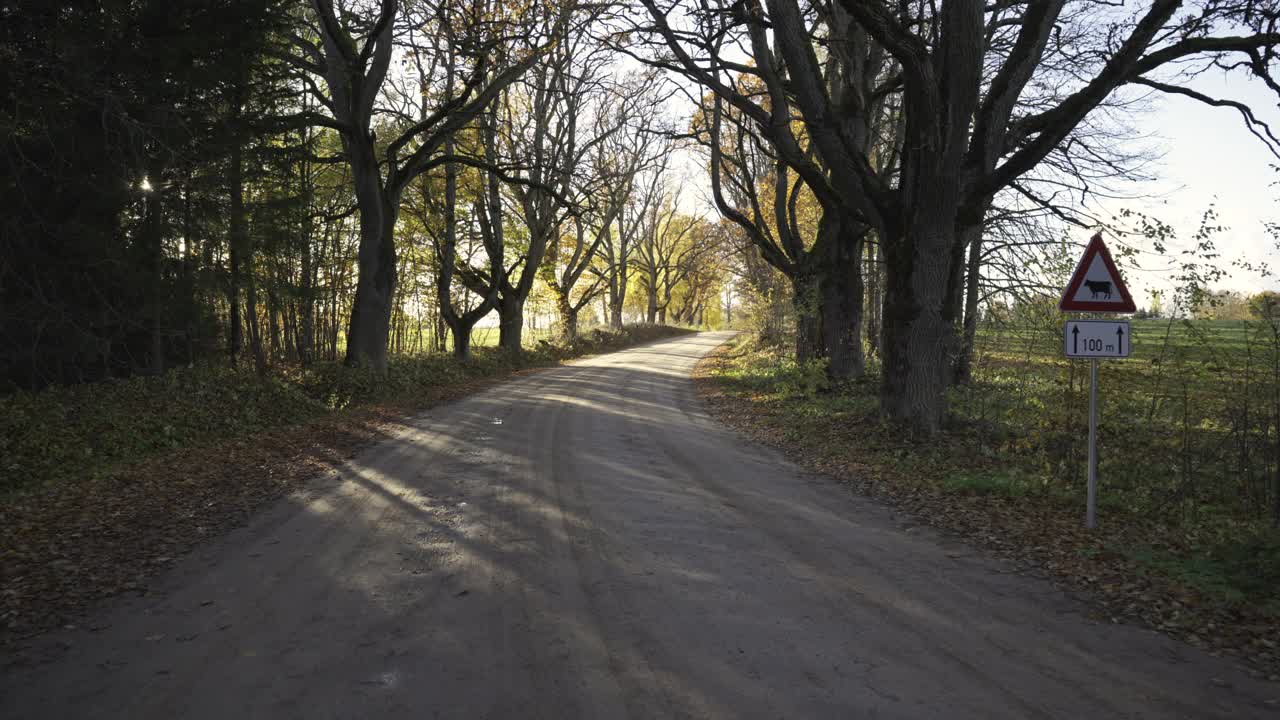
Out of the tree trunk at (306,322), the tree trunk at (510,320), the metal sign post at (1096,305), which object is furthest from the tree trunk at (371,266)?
the metal sign post at (1096,305)

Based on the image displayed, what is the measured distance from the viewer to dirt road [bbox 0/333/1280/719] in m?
3.56

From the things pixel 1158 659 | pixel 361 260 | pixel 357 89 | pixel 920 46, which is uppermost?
pixel 357 89

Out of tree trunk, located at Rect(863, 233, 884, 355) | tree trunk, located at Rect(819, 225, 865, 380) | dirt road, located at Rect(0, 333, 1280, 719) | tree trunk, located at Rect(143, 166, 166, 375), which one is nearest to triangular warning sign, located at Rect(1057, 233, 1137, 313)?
dirt road, located at Rect(0, 333, 1280, 719)

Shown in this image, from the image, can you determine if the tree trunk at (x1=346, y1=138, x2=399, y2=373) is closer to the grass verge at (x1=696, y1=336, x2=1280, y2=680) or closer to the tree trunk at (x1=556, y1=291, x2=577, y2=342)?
the grass verge at (x1=696, y1=336, x2=1280, y2=680)

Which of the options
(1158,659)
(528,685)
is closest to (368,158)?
(528,685)

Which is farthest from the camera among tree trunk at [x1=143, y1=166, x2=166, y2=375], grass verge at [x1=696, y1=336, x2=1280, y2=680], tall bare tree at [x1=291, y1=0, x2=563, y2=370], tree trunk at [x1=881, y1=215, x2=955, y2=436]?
tall bare tree at [x1=291, y1=0, x2=563, y2=370]

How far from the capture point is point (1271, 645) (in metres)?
4.24

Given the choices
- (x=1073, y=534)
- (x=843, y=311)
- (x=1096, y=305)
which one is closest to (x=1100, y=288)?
(x=1096, y=305)

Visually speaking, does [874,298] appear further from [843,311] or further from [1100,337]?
[1100,337]

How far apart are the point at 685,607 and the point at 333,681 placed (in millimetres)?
2172

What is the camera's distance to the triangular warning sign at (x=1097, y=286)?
6.31 m

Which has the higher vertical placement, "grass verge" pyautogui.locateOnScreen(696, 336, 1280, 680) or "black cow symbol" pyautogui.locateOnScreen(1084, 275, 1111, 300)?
"black cow symbol" pyautogui.locateOnScreen(1084, 275, 1111, 300)

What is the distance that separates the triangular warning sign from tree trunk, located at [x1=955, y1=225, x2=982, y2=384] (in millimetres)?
5176

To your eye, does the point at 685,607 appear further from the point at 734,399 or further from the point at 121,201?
the point at 734,399
